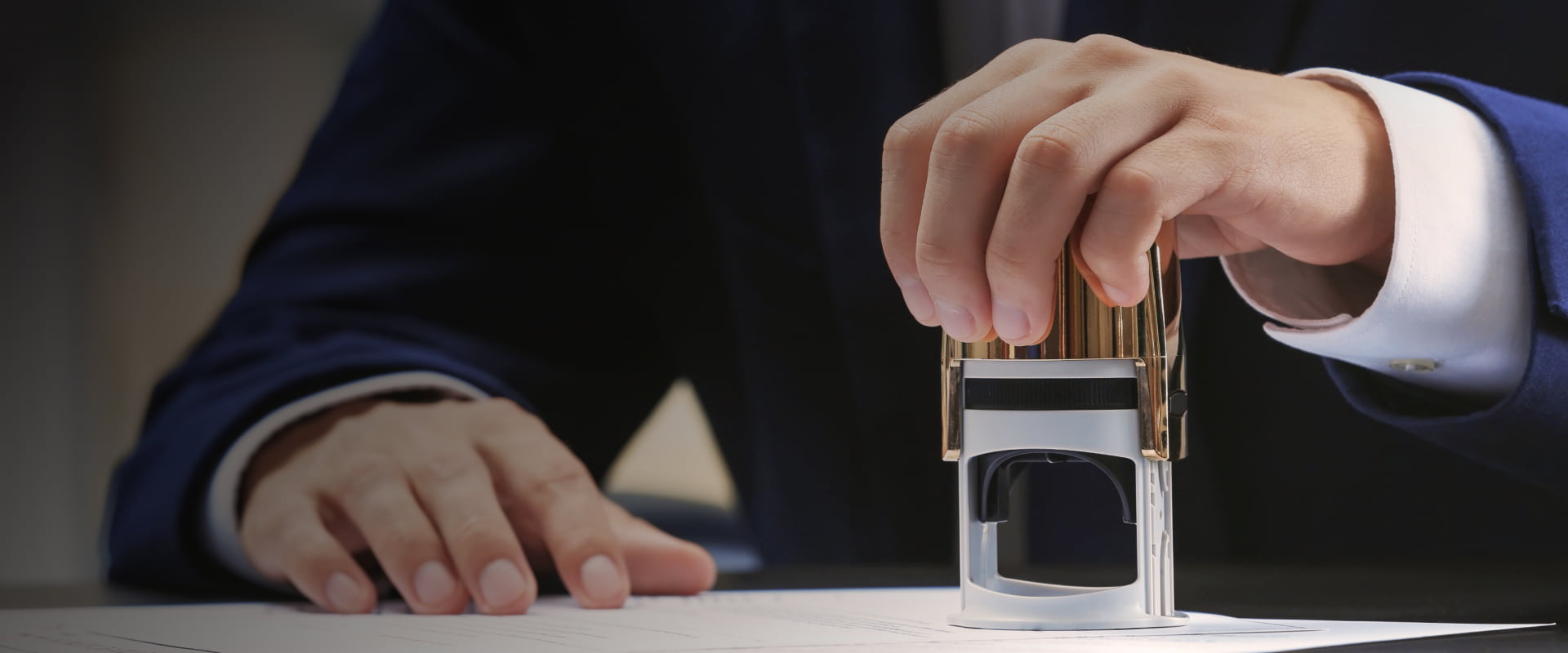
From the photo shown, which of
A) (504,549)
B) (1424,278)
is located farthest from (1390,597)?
(504,549)

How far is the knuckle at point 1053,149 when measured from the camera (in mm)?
407

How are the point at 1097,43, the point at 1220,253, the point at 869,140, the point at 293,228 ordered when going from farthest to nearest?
the point at 869,140 → the point at 293,228 → the point at 1220,253 → the point at 1097,43

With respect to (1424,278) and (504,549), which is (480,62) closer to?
(504,549)

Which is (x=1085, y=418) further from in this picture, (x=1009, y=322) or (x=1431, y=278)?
(x=1431, y=278)

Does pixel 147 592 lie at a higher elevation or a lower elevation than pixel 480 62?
lower

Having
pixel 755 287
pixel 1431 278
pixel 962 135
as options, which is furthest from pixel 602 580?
pixel 755 287

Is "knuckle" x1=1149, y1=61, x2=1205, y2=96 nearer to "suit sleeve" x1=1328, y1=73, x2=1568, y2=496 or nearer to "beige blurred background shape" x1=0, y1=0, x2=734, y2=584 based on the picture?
"suit sleeve" x1=1328, y1=73, x2=1568, y2=496

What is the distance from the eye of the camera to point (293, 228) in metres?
0.95

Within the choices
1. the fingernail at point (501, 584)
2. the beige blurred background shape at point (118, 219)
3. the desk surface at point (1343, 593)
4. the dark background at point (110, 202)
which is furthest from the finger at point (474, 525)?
the dark background at point (110, 202)

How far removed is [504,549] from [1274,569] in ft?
1.37

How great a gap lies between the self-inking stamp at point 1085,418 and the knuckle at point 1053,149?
0.10ft

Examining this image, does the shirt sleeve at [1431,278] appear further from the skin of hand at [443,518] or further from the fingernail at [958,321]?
the skin of hand at [443,518]

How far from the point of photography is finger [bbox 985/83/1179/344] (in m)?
0.41

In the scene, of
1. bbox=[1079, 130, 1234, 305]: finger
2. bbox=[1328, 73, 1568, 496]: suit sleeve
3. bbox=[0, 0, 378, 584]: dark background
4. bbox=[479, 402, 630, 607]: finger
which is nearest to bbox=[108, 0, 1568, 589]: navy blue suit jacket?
bbox=[1328, 73, 1568, 496]: suit sleeve
